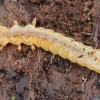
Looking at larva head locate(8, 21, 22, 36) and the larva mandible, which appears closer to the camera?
the larva mandible

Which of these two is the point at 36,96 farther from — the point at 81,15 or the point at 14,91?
the point at 81,15

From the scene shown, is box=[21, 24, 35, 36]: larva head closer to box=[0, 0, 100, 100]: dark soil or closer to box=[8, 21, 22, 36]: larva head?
box=[8, 21, 22, 36]: larva head

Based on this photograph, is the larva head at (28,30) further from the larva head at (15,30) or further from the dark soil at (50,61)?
the dark soil at (50,61)

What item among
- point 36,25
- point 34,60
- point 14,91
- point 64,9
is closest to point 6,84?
point 14,91

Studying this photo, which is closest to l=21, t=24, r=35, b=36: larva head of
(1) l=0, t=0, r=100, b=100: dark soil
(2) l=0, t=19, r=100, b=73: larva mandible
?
(2) l=0, t=19, r=100, b=73: larva mandible

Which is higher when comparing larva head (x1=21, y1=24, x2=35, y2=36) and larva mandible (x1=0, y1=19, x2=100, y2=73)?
larva head (x1=21, y1=24, x2=35, y2=36)

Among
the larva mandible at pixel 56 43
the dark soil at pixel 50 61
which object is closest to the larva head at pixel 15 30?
the larva mandible at pixel 56 43

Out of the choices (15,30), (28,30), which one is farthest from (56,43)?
(15,30)

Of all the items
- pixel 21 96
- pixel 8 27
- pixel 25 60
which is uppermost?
pixel 8 27
